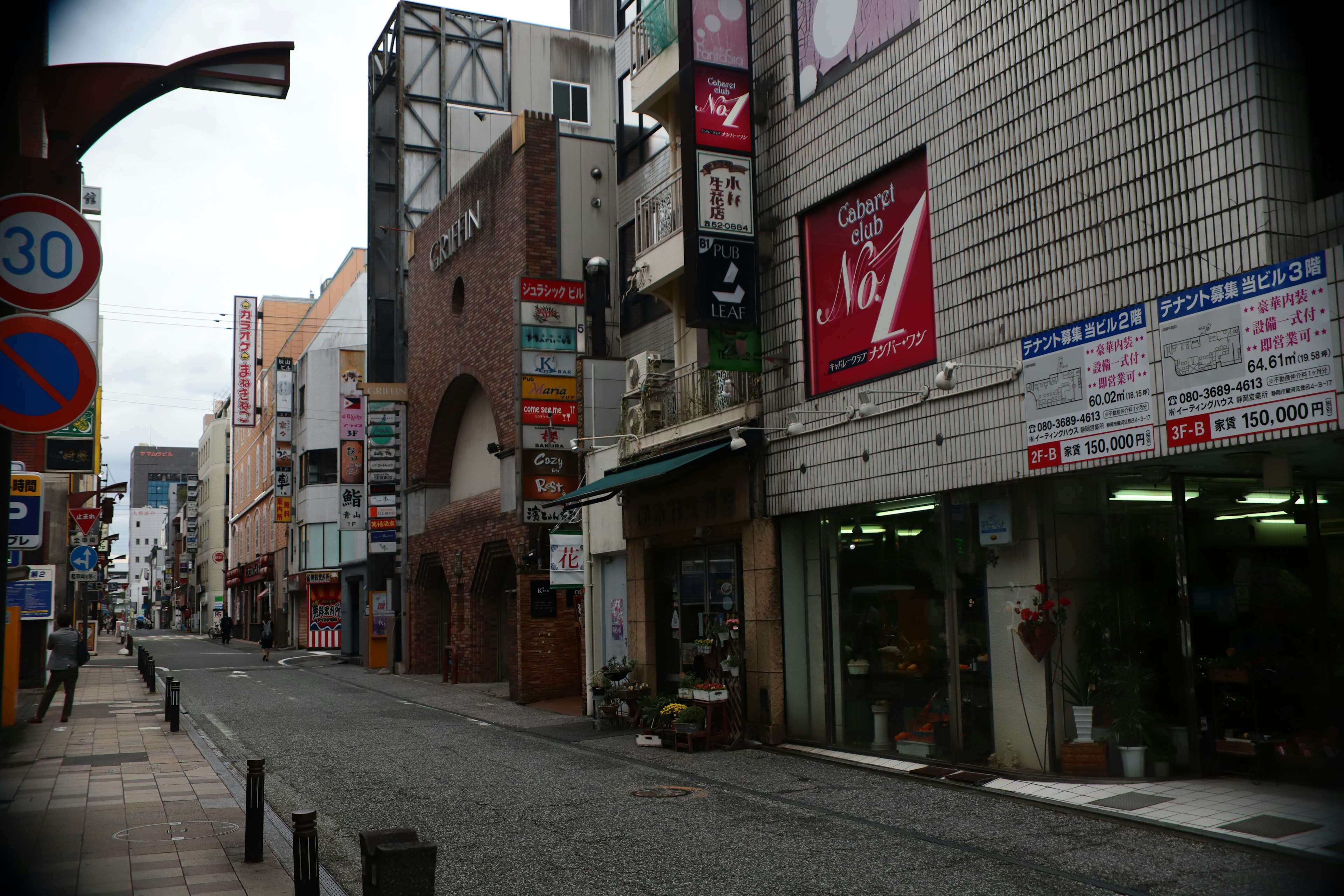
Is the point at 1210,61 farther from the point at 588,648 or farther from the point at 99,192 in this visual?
the point at 99,192

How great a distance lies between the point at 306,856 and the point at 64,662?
14835 mm

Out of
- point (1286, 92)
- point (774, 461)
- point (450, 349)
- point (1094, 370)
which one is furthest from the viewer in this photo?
point (450, 349)

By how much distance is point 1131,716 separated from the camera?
11.0 metres

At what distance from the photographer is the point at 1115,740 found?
439 inches

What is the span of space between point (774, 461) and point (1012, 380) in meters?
4.99

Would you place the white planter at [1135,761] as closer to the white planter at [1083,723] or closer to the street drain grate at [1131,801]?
the white planter at [1083,723]

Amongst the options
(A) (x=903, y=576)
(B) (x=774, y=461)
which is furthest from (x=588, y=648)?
(A) (x=903, y=576)

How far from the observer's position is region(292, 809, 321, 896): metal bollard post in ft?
24.2

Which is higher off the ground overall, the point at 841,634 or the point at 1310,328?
the point at 1310,328

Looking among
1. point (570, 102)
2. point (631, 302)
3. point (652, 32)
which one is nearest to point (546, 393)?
point (631, 302)

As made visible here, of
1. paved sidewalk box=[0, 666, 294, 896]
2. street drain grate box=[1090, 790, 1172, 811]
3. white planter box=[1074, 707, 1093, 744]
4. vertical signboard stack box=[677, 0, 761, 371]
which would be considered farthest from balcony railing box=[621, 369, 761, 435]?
paved sidewalk box=[0, 666, 294, 896]

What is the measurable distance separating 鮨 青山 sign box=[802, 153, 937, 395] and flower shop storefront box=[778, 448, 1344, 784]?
6.54 feet

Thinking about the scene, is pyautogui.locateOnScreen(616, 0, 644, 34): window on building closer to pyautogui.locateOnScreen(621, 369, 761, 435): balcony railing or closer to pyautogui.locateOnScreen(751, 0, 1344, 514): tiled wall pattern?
pyautogui.locateOnScreen(751, 0, 1344, 514): tiled wall pattern

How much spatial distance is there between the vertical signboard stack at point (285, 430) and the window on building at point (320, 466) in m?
3.40
